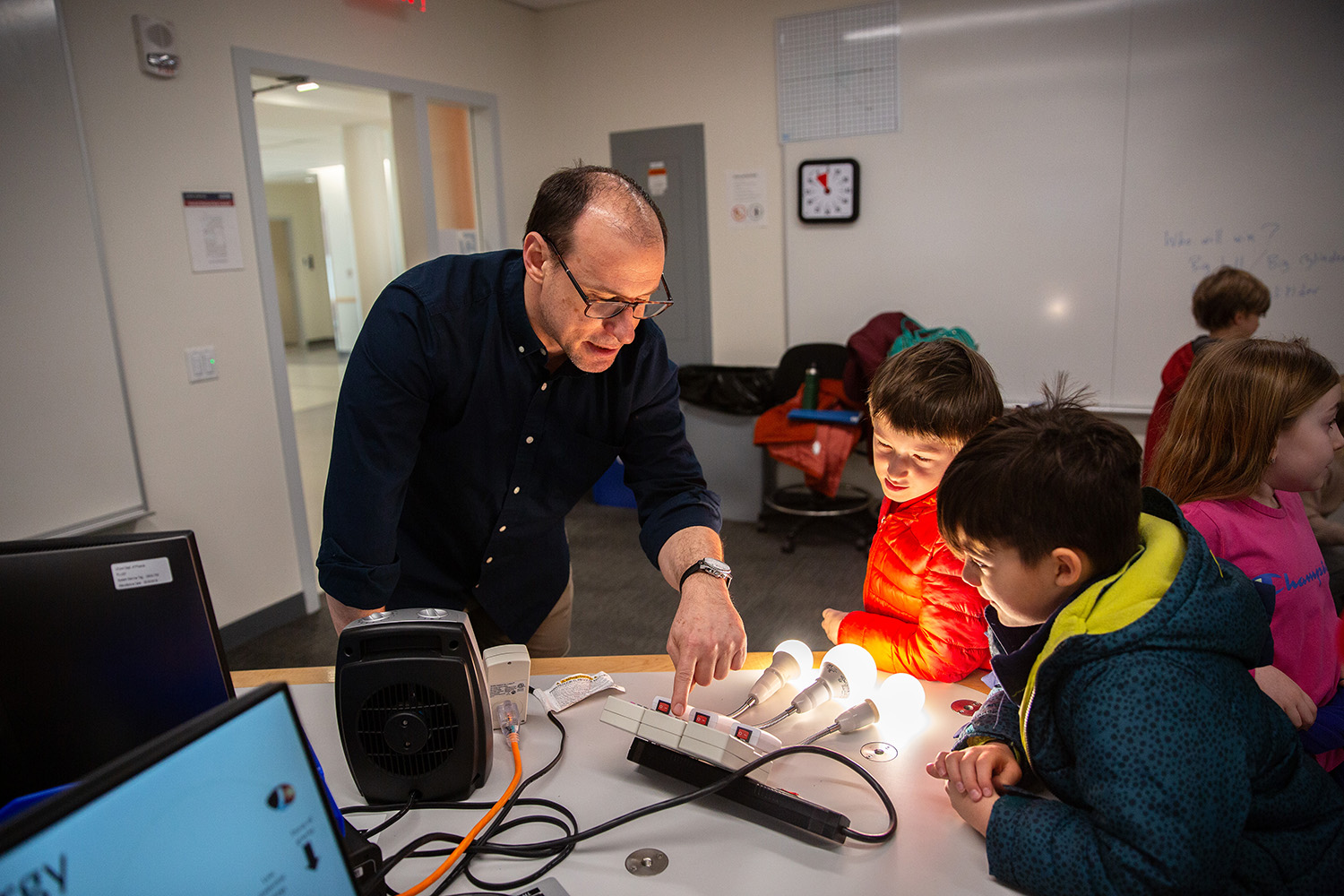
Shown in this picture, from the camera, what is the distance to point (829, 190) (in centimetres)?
427

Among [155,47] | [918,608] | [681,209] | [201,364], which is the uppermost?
[155,47]

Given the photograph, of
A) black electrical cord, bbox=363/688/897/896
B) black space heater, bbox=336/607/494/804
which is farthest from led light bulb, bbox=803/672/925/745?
black space heater, bbox=336/607/494/804

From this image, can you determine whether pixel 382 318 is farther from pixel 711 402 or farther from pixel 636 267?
pixel 711 402

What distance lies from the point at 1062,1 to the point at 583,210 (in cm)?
338

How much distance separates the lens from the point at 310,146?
8891 millimetres

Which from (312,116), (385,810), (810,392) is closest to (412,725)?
(385,810)

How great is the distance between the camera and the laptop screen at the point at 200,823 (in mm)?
473

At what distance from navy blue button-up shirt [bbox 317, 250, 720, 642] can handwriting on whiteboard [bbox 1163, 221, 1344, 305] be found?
309 centimetres

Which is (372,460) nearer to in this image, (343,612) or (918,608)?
(343,612)

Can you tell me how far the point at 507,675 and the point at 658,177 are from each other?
4.07m

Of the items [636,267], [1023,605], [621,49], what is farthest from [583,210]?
[621,49]

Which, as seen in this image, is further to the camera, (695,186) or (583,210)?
(695,186)

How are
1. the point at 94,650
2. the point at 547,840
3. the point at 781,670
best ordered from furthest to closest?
the point at 781,670
the point at 547,840
the point at 94,650

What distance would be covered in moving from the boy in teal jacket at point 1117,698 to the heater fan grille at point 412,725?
2.05 ft
